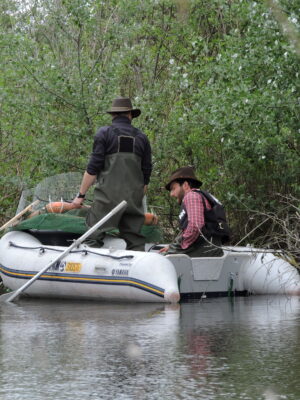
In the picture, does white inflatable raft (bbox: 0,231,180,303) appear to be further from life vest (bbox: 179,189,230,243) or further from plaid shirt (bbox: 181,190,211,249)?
life vest (bbox: 179,189,230,243)

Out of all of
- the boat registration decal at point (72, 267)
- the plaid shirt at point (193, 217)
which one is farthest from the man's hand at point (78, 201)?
the plaid shirt at point (193, 217)

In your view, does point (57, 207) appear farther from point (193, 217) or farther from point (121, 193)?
point (193, 217)

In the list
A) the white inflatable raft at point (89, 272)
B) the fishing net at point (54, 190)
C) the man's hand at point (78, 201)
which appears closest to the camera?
the white inflatable raft at point (89, 272)

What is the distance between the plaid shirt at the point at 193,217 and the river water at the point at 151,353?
1159 millimetres

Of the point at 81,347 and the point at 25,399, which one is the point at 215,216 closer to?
the point at 81,347

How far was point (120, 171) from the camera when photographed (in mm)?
12172

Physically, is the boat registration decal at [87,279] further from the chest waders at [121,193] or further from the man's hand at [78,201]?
the man's hand at [78,201]

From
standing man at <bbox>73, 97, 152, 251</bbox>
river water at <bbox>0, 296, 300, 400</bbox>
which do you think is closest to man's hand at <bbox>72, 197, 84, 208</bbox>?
standing man at <bbox>73, 97, 152, 251</bbox>

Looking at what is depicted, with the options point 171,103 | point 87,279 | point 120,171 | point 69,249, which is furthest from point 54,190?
point 171,103

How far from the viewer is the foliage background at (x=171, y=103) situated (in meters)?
14.5

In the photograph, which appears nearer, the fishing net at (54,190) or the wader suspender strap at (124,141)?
the wader suspender strap at (124,141)

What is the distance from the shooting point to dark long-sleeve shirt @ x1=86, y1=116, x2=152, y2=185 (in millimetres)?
12086

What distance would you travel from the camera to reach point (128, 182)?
12227 mm

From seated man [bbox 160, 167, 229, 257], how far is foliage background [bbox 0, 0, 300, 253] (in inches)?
88.6
